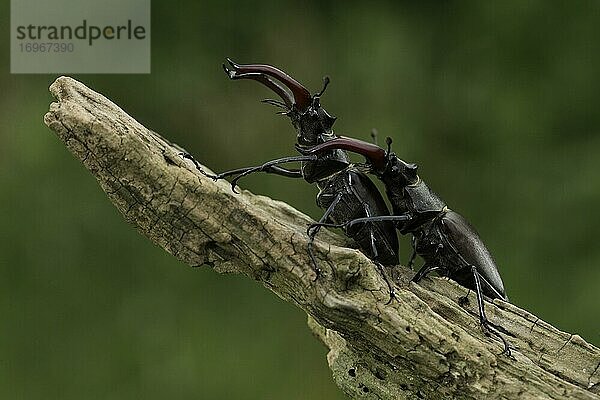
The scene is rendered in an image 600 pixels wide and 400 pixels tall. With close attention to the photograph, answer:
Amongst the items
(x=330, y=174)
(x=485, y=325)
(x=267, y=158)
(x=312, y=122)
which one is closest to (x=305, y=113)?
(x=312, y=122)

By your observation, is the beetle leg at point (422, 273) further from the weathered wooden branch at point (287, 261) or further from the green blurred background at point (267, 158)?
the green blurred background at point (267, 158)

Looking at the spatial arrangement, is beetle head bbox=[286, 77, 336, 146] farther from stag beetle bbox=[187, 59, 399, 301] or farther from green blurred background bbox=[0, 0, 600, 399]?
green blurred background bbox=[0, 0, 600, 399]

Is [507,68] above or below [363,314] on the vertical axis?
above

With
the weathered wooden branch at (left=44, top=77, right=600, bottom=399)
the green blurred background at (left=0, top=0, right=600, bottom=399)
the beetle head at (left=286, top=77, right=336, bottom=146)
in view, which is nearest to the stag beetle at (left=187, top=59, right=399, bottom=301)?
the beetle head at (left=286, top=77, right=336, bottom=146)

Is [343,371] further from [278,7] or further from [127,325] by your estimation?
[278,7]

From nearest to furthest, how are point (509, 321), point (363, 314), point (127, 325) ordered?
point (363, 314), point (509, 321), point (127, 325)

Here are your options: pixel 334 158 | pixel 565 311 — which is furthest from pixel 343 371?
pixel 565 311
